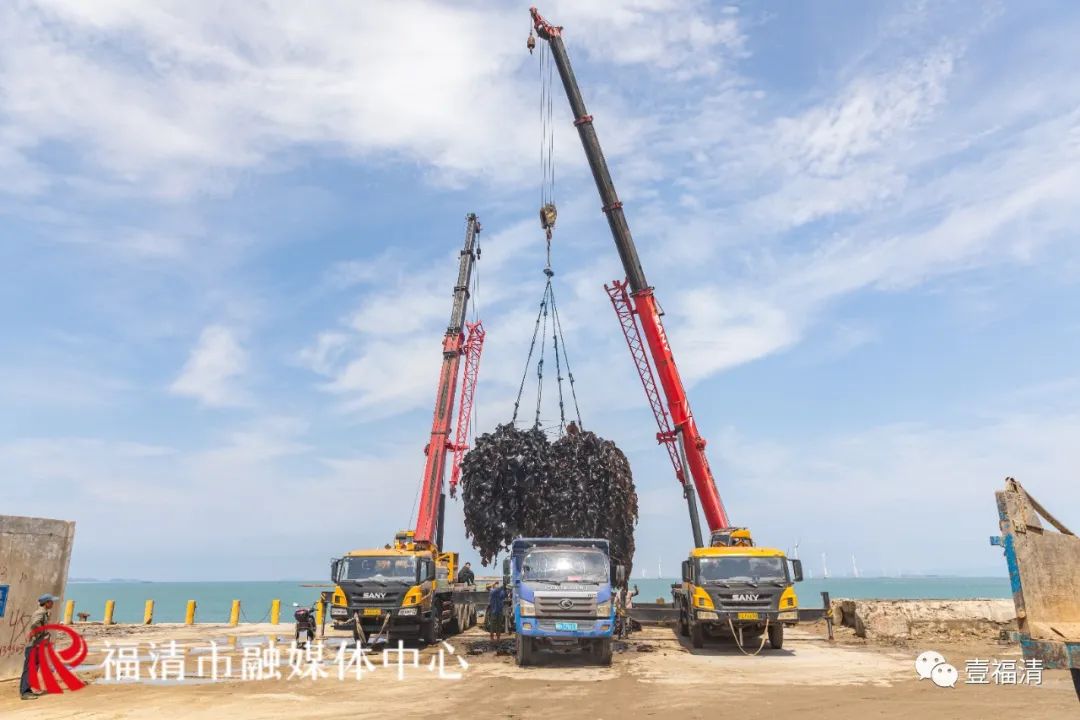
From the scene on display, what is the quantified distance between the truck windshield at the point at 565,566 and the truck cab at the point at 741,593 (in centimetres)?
348

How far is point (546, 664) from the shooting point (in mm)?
17578

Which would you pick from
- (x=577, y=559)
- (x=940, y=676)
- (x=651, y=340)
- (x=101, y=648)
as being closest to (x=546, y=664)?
(x=577, y=559)

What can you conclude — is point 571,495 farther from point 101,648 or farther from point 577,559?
point 101,648

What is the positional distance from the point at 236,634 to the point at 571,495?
552 inches

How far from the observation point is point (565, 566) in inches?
698

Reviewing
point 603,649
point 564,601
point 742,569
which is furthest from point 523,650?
point 742,569

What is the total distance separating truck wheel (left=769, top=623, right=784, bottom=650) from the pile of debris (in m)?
11.1

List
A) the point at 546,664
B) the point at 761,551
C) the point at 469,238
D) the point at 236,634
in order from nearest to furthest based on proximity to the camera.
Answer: the point at 546,664 < the point at 761,551 < the point at 236,634 < the point at 469,238

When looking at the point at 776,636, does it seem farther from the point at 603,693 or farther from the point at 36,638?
the point at 36,638

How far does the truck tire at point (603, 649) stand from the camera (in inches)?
678

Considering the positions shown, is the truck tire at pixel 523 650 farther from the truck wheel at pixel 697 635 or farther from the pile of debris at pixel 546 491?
the pile of debris at pixel 546 491

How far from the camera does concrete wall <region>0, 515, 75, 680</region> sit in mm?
14406

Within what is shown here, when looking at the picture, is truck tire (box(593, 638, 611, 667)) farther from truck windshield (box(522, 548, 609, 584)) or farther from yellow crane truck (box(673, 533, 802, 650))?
yellow crane truck (box(673, 533, 802, 650))

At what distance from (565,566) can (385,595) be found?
580 cm
